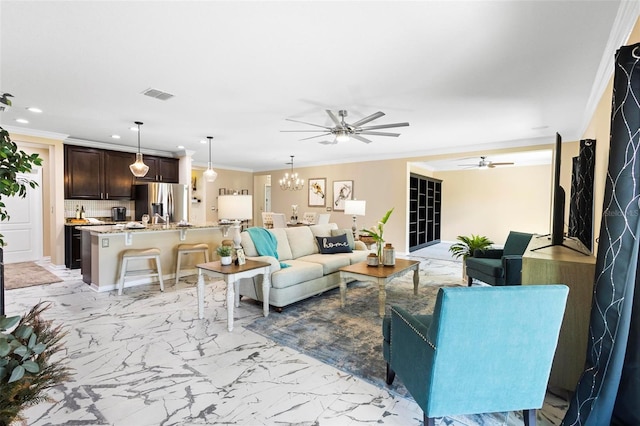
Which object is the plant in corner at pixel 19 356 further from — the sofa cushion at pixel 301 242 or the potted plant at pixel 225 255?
the sofa cushion at pixel 301 242

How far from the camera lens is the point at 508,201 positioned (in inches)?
349

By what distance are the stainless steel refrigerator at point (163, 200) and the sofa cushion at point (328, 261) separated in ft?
12.7

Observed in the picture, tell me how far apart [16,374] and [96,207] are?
731cm

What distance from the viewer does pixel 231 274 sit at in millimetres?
3033

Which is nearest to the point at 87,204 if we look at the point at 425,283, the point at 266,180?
the point at 266,180

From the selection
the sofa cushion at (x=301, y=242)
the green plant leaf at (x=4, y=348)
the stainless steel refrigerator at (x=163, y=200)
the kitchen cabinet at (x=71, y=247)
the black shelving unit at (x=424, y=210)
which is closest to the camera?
the green plant leaf at (x=4, y=348)

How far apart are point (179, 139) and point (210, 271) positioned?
12.6ft

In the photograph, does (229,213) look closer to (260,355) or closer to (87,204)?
(260,355)

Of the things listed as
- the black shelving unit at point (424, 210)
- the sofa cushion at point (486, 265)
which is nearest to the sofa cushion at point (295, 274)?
the sofa cushion at point (486, 265)

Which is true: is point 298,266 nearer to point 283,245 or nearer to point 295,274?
point 295,274

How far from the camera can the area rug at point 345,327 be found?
2.46 metres

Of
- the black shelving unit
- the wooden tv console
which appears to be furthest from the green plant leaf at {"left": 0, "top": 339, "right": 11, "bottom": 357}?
the black shelving unit

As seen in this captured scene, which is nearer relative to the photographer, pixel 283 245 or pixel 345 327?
pixel 345 327

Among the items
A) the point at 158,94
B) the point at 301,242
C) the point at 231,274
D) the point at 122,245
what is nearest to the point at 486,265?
the point at 301,242
